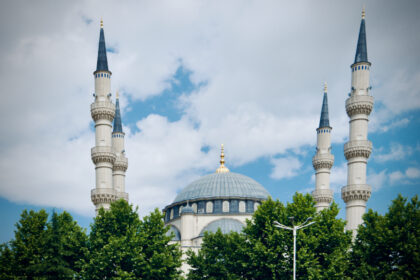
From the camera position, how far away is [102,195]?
47125mm

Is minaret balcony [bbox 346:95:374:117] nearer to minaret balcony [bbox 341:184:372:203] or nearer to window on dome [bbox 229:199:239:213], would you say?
minaret balcony [bbox 341:184:372:203]

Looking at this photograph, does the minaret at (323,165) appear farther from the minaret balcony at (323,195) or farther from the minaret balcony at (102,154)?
the minaret balcony at (102,154)

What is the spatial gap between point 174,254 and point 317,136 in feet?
101

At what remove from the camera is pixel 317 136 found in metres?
60.0

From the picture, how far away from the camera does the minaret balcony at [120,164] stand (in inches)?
2224

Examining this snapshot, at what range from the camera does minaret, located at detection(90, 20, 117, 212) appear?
156 ft

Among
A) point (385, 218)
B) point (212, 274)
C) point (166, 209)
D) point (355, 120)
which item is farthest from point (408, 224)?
point (166, 209)

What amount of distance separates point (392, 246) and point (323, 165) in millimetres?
27007

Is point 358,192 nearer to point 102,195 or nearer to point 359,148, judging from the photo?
point 359,148

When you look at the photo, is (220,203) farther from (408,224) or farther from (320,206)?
(408,224)

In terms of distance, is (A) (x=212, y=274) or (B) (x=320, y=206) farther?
(B) (x=320, y=206)

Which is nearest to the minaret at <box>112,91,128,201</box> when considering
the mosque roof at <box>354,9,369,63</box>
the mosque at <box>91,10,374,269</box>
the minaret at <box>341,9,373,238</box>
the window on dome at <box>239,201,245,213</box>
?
the mosque at <box>91,10,374,269</box>

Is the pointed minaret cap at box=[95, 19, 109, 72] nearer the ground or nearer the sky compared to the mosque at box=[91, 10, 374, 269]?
nearer the sky

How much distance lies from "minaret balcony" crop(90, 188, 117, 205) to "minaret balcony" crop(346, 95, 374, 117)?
79.3ft
